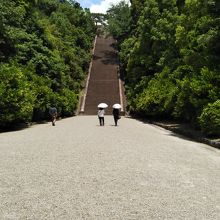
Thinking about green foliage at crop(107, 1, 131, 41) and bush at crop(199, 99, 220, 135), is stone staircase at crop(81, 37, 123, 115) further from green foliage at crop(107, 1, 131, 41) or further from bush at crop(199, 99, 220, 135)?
bush at crop(199, 99, 220, 135)

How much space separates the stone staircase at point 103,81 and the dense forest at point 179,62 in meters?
4.06

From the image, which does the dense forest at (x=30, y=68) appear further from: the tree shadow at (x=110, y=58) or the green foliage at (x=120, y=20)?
the green foliage at (x=120, y=20)

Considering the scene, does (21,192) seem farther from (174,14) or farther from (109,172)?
(174,14)

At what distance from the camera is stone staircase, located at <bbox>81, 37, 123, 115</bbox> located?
152 ft

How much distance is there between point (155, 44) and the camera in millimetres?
32844

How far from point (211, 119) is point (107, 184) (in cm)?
927

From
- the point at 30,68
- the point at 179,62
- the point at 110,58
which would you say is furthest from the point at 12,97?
the point at 110,58

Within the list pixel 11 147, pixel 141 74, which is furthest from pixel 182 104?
pixel 141 74

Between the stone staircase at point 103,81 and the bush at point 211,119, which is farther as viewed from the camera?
the stone staircase at point 103,81

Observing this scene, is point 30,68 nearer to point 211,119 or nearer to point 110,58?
point 211,119

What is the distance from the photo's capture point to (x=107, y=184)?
7219mm

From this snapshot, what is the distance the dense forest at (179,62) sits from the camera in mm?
17500

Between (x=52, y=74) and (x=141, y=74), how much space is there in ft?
26.2

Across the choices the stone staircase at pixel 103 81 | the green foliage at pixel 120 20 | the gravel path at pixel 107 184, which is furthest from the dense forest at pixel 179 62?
the green foliage at pixel 120 20
